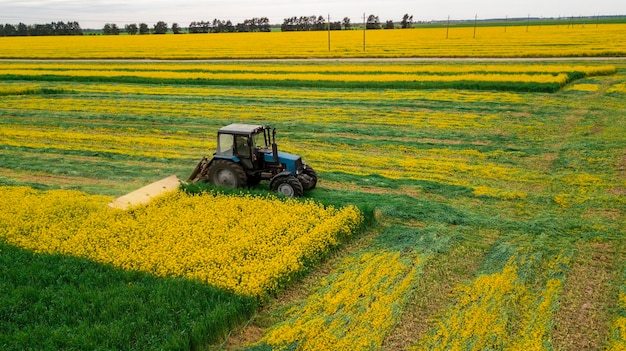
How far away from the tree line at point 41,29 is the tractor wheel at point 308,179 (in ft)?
464

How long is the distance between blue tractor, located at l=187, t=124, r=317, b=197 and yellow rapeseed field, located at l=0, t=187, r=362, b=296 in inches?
27.5

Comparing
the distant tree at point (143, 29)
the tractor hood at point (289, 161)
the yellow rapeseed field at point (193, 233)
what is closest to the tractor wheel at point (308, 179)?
the tractor hood at point (289, 161)

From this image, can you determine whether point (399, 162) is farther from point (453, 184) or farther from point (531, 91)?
point (531, 91)

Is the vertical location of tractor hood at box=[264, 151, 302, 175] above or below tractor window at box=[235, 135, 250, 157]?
below

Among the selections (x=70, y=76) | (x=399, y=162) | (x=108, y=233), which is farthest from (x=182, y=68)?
(x=108, y=233)

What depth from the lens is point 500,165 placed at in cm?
1620

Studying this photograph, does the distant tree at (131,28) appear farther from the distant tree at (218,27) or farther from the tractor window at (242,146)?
the tractor window at (242,146)

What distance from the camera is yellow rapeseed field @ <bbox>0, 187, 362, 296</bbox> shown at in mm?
9500

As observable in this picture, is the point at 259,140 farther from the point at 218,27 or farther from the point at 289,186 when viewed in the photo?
the point at 218,27

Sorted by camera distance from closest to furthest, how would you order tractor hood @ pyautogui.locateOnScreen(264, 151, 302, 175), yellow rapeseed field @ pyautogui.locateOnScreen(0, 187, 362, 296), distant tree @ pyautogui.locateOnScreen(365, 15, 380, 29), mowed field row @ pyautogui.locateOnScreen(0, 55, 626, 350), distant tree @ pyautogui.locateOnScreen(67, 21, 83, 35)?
mowed field row @ pyautogui.locateOnScreen(0, 55, 626, 350) < yellow rapeseed field @ pyautogui.locateOnScreen(0, 187, 362, 296) < tractor hood @ pyautogui.locateOnScreen(264, 151, 302, 175) < distant tree @ pyautogui.locateOnScreen(365, 15, 380, 29) < distant tree @ pyautogui.locateOnScreen(67, 21, 83, 35)

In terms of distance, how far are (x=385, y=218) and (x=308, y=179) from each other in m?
2.49

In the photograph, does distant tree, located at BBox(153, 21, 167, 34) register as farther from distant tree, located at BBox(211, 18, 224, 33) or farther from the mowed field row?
the mowed field row

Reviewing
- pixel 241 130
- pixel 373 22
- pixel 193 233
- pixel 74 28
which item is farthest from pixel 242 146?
pixel 74 28

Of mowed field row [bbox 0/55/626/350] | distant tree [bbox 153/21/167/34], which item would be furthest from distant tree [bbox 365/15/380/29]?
mowed field row [bbox 0/55/626/350]
